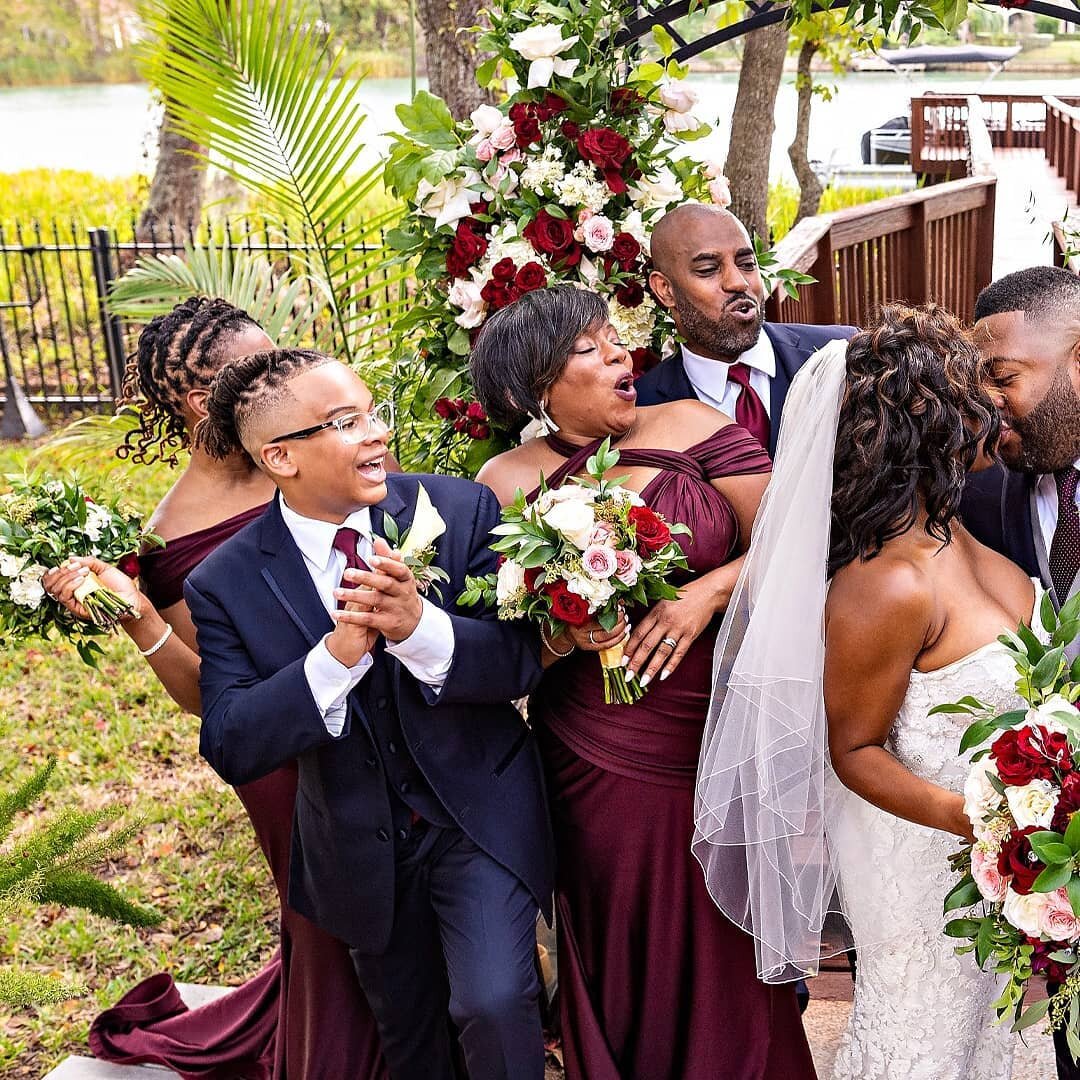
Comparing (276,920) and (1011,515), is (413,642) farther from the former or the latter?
(276,920)

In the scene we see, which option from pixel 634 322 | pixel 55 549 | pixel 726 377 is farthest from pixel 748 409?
pixel 55 549

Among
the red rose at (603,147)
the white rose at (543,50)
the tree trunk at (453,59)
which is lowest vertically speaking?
the red rose at (603,147)

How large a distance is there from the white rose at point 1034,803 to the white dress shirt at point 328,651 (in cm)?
124

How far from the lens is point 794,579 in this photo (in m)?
2.88

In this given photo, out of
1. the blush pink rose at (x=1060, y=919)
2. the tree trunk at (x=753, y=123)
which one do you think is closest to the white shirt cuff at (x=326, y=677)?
the blush pink rose at (x=1060, y=919)

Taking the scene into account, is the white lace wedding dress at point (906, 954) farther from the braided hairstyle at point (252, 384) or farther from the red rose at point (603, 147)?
the red rose at point (603, 147)

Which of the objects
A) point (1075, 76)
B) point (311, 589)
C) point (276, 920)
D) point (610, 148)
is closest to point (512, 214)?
point (610, 148)

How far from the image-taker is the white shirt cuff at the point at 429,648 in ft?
9.50

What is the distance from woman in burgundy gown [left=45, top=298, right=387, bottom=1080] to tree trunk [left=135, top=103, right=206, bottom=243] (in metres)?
10.5

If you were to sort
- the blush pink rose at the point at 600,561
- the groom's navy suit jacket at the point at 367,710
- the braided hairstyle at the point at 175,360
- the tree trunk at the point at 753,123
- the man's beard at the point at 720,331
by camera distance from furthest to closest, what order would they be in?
the tree trunk at the point at 753,123 → the man's beard at the point at 720,331 → the braided hairstyle at the point at 175,360 → the groom's navy suit jacket at the point at 367,710 → the blush pink rose at the point at 600,561

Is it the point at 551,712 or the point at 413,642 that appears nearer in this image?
the point at 413,642

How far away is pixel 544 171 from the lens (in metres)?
4.18

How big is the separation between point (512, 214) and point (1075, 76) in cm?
3502

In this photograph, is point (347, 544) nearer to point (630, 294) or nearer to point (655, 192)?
point (630, 294)
